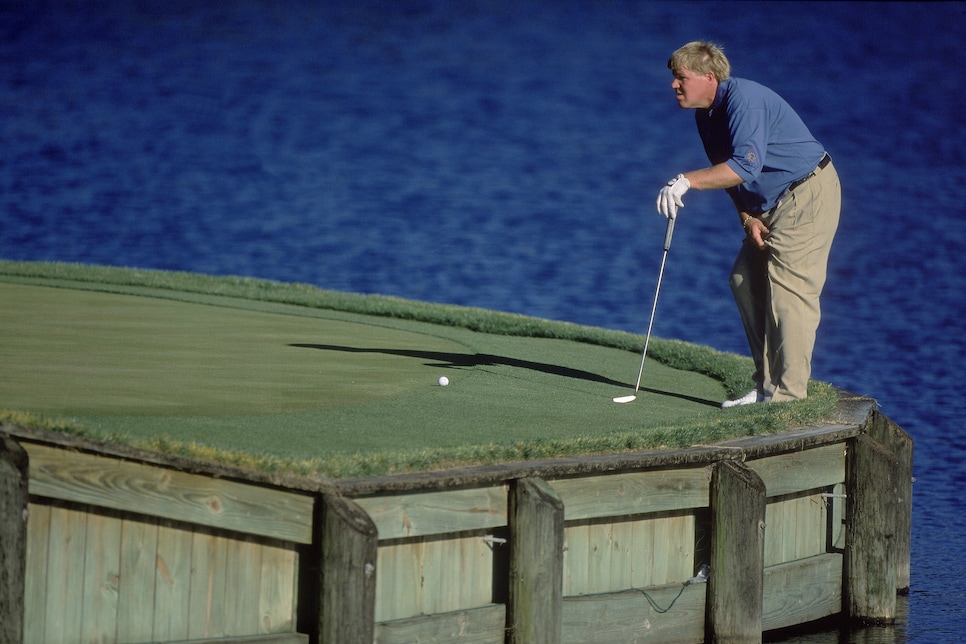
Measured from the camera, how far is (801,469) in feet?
25.4

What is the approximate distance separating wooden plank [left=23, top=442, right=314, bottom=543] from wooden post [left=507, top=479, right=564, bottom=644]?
924mm

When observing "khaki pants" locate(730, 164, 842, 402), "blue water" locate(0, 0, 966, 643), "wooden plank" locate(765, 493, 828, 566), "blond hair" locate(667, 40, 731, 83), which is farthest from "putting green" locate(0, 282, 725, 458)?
"blue water" locate(0, 0, 966, 643)

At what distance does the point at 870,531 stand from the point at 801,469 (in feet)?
2.67

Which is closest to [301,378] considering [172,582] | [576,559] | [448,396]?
[448,396]

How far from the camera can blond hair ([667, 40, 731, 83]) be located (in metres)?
7.97

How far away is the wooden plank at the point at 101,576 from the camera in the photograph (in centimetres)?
563

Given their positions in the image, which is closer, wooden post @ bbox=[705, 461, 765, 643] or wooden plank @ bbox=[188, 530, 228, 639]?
wooden plank @ bbox=[188, 530, 228, 639]

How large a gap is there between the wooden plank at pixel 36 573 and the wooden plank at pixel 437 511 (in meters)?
1.14

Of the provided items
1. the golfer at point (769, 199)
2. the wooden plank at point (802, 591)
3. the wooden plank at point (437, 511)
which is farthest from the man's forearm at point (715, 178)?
the wooden plank at point (437, 511)

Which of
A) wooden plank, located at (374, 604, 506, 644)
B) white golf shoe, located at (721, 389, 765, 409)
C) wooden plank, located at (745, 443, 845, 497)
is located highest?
white golf shoe, located at (721, 389, 765, 409)

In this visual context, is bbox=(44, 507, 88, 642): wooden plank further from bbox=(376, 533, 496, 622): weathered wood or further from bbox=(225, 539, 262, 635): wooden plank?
bbox=(376, 533, 496, 622): weathered wood

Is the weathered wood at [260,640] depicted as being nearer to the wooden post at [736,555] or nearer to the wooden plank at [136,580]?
the wooden plank at [136,580]

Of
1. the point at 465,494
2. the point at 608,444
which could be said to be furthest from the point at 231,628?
the point at 608,444

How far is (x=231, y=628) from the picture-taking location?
588 centimetres
